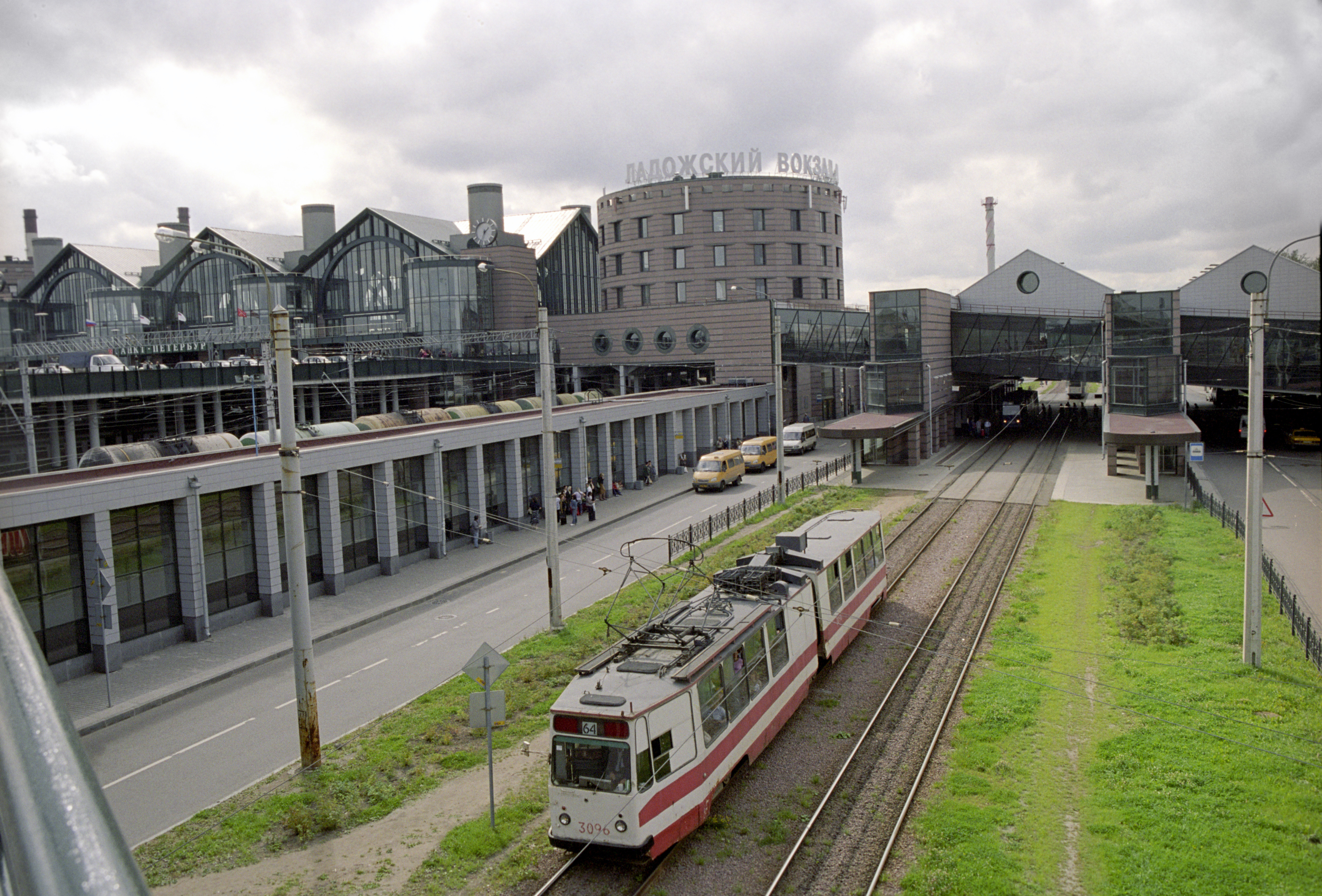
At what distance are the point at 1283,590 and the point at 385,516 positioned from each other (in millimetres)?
25425

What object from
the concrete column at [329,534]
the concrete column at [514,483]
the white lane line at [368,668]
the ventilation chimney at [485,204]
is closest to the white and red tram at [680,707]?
the white lane line at [368,668]

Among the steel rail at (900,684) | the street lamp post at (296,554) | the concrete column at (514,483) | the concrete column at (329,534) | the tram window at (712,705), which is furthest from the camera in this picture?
the concrete column at (514,483)

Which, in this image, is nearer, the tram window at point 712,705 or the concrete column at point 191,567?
the tram window at point 712,705

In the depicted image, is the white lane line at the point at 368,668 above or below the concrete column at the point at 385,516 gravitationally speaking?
below

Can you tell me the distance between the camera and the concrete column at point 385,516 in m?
31.0

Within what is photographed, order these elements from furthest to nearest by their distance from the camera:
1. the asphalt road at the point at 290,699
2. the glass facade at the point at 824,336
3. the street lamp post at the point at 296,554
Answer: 1. the glass facade at the point at 824,336
2. the street lamp post at the point at 296,554
3. the asphalt road at the point at 290,699

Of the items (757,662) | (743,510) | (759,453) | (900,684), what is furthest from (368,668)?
(759,453)

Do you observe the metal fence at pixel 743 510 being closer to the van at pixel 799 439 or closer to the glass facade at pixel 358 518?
the van at pixel 799 439

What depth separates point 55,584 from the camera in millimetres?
21406

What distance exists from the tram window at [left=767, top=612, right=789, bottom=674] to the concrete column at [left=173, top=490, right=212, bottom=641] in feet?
51.1

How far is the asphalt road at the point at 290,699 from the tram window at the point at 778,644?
683 centimetres

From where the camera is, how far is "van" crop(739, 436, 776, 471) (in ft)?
170

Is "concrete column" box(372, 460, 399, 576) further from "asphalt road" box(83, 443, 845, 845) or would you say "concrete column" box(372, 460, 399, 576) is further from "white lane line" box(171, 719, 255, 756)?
"white lane line" box(171, 719, 255, 756)

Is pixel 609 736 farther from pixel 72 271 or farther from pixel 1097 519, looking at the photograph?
pixel 72 271
